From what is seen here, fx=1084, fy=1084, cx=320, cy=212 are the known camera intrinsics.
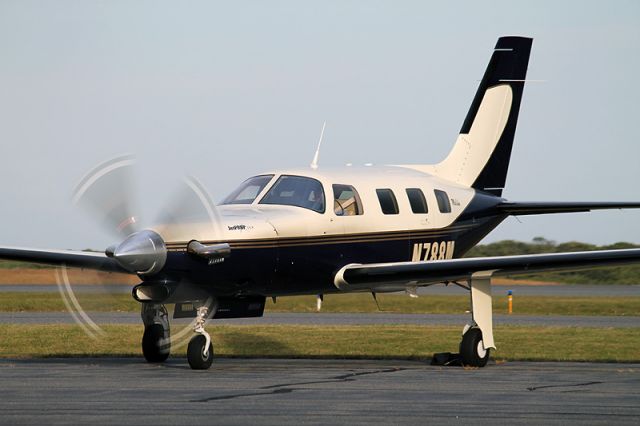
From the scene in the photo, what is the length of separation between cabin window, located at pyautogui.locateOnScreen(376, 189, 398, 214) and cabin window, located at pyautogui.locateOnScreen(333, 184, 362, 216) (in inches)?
24.4

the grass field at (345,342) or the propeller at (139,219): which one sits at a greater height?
the propeller at (139,219)

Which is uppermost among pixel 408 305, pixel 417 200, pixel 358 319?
pixel 417 200

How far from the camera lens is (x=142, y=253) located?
15.8 m

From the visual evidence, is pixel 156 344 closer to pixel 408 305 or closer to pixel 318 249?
pixel 318 249

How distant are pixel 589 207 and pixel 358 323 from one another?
11471 mm

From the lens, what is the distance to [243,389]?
14.5 m

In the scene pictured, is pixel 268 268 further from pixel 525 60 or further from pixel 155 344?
pixel 525 60

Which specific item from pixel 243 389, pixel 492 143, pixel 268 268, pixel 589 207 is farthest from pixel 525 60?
pixel 243 389

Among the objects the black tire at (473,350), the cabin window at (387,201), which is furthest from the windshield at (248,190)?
the black tire at (473,350)

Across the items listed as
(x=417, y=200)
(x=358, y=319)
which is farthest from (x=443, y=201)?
(x=358, y=319)

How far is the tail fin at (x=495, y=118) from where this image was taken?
77.0 ft

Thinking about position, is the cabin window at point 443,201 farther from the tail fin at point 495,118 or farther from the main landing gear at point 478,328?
the main landing gear at point 478,328

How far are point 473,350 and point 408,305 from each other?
A: 2384cm

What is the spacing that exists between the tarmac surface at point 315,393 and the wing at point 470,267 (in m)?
1.53
